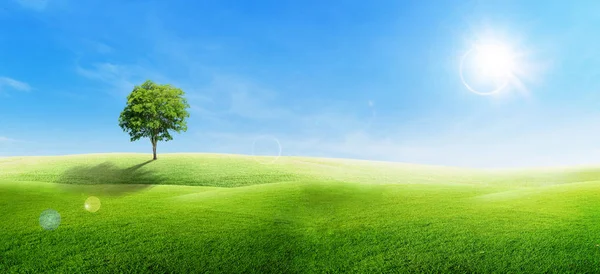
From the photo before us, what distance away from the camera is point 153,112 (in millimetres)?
50344

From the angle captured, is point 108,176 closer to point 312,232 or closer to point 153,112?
point 153,112

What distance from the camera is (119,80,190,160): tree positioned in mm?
50625

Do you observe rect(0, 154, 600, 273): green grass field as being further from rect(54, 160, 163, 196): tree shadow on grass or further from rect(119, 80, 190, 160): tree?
rect(119, 80, 190, 160): tree

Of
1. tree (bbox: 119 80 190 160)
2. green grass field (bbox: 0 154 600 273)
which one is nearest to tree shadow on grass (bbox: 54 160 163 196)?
tree (bbox: 119 80 190 160)

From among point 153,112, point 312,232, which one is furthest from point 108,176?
point 312,232

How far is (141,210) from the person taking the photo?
21.9 metres

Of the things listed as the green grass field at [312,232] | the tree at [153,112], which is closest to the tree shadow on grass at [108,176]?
the tree at [153,112]

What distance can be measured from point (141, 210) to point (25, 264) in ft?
24.4

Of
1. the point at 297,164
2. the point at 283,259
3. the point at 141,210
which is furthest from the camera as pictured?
the point at 297,164

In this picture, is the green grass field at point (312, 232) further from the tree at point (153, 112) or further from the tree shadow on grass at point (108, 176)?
the tree at point (153, 112)

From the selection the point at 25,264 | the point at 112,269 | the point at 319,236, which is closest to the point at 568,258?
the point at 319,236

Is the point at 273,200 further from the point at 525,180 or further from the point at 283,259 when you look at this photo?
the point at 525,180

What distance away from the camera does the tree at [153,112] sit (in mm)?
50625

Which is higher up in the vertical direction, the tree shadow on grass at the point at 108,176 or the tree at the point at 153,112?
the tree at the point at 153,112
